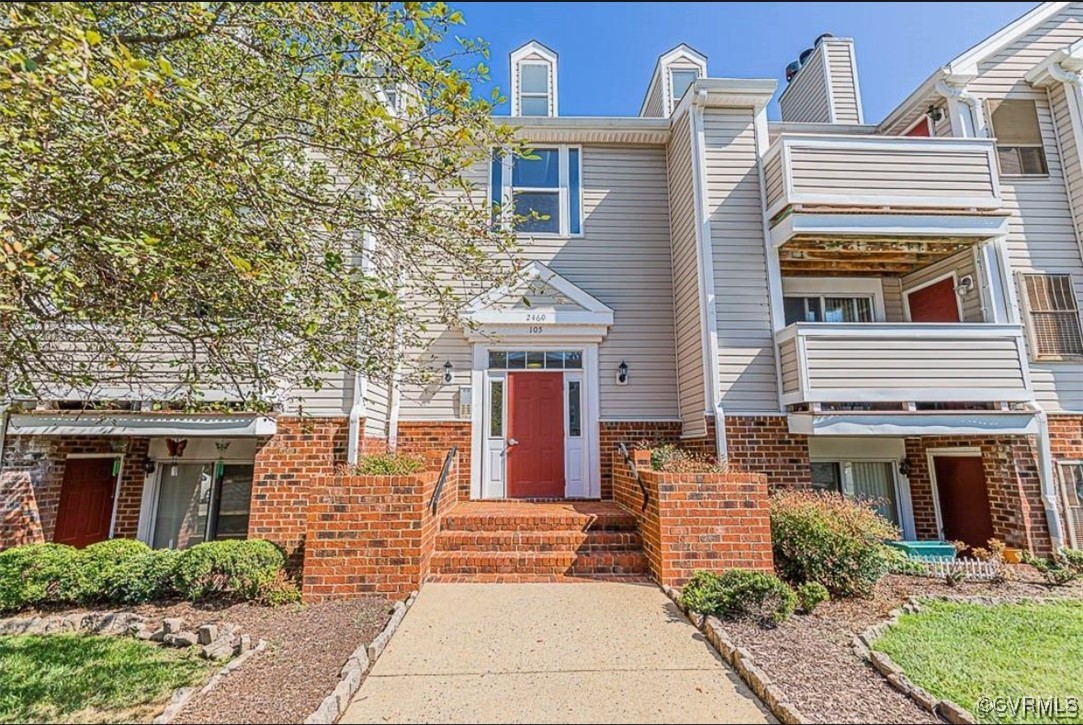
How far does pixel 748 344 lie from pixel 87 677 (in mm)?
7904

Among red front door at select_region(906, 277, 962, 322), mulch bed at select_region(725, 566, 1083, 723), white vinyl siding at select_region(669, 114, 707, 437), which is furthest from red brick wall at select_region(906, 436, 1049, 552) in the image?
white vinyl siding at select_region(669, 114, 707, 437)

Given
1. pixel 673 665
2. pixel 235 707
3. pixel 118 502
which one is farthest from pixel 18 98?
pixel 118 502

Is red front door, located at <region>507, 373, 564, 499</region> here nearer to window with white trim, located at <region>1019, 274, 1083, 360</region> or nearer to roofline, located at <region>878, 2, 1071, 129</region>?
window with white trim, located at <region>1019, 274, 1083, 360</region>

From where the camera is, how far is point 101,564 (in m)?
5.58

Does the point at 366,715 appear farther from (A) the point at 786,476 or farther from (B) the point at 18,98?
(A) the point at 786,476

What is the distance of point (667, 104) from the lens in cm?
1057

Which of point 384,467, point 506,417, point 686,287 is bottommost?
point 384,467

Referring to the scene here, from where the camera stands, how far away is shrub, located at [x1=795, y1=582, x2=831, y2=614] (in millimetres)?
4703

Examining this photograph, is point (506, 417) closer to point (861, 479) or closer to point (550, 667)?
point (550, 667)

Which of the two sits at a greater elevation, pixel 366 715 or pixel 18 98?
pixel 18 98

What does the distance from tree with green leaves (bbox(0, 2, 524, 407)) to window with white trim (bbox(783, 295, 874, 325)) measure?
6.15 m

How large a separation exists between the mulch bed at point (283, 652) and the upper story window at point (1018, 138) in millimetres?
10768

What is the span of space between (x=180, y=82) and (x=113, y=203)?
1316mm

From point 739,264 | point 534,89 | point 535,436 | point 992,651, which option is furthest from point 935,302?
point 534,89
